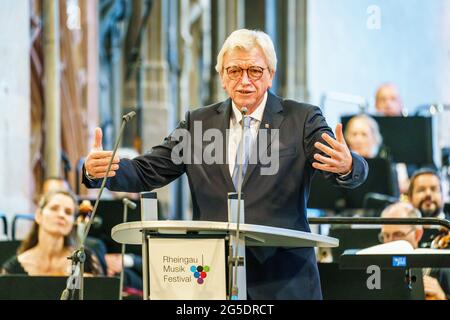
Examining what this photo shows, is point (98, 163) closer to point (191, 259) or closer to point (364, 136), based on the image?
point (191, 259)

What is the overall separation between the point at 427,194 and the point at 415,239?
5.75ft

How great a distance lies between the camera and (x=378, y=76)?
15766mm

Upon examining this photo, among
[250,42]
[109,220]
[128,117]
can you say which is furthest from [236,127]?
[109,220]

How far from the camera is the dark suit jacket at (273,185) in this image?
14.8ft

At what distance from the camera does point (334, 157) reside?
14.3 feet

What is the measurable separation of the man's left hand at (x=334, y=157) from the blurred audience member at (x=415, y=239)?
2.19 meters

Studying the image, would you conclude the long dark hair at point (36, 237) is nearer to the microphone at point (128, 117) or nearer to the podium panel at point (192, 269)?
the microphone at point (128, 117)

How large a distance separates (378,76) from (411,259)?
1113 centimetres

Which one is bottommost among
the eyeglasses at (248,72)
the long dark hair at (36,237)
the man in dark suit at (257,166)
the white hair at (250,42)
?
the long dark hair at (36,237)

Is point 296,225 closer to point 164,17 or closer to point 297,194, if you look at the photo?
point 297,194

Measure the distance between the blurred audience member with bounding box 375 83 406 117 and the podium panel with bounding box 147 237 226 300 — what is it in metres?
7.13

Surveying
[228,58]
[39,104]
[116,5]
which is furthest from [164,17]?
[228,58]

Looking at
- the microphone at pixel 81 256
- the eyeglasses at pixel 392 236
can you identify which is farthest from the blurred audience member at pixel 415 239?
the microphone at pixel 81 256
